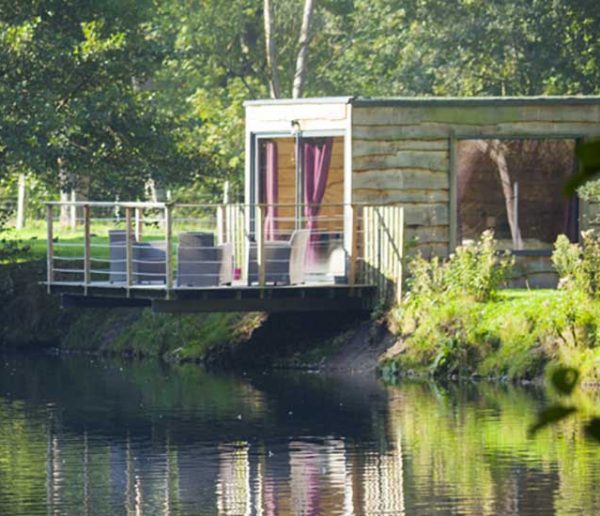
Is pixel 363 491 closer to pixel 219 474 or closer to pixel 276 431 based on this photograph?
pixel 219 474

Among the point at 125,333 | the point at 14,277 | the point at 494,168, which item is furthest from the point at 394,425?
the point at 14,277

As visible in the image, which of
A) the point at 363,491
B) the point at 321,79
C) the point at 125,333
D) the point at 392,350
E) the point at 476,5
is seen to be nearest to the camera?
the point at 363,491

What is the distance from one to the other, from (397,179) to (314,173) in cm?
135

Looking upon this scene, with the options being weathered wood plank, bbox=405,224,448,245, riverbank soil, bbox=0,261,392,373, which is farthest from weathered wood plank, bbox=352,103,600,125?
riverbank soil, bbox=0,261,392,373

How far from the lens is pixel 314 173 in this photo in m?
26.6

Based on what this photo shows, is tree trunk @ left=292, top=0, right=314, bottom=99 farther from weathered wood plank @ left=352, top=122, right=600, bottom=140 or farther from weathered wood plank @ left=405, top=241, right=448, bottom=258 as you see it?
weathered wood plank @ left=405, top=241, right=448, bottom=258

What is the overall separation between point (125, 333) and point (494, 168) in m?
7.29

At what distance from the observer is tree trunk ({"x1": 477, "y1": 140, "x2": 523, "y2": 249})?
87.5 feet

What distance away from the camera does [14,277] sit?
31.3 metres

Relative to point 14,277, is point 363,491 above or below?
below

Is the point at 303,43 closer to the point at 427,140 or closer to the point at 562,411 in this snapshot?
the point at 427,140

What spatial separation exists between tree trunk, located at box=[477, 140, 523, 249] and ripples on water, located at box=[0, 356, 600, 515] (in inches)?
160

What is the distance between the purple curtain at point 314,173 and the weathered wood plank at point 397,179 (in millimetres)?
749

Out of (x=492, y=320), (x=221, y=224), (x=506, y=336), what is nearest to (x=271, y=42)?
(x=221, y=224)
